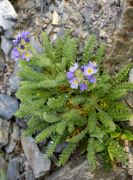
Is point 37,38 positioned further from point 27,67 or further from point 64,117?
point 64,117

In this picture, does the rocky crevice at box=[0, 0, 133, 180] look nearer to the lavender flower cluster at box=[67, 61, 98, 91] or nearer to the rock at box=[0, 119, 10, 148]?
the rock at box=[0, 119, 10, 148]

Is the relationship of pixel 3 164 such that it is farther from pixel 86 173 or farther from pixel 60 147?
pixel 86 173

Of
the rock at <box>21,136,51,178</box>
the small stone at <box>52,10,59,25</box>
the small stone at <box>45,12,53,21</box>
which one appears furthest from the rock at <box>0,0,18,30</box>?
the rock at <box>21,136,51,178</box>

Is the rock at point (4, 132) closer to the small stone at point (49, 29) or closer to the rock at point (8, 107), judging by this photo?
the rock at point (8, 107)

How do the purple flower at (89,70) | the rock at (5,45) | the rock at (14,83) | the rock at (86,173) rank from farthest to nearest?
the rock at (5,45) → the rock at (14,83) → the rock at (86,173) → the purple flower at (89,70)

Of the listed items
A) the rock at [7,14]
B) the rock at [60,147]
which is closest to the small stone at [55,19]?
the rock at [7,14]

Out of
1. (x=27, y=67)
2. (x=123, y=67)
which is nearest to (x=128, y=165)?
(x=123, y=67)
